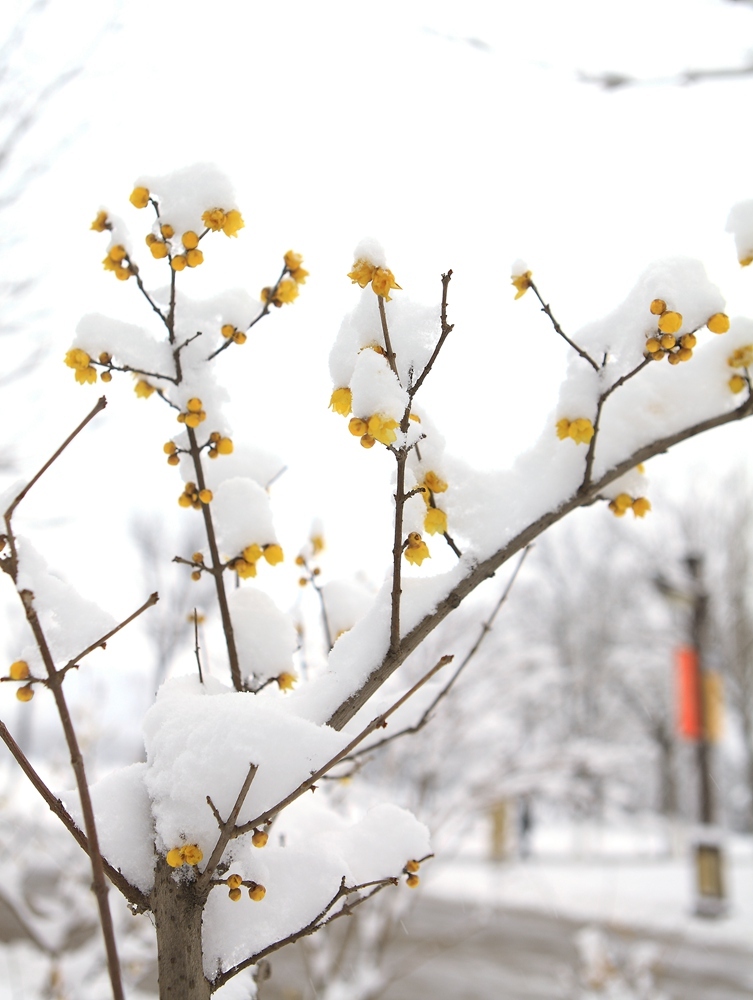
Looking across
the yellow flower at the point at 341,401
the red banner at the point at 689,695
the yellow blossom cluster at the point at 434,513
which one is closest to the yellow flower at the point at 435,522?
the yellow blossom cluster at the point at 434,513

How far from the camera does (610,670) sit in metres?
18.3

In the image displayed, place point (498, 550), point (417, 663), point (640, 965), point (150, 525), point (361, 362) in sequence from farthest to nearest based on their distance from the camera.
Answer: point (150, 525)
point (417, 663)
point (640, 965)
point (498, 550)
point (361, 362)

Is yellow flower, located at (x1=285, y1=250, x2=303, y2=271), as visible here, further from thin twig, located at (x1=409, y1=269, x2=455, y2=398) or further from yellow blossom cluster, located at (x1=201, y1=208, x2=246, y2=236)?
thin twig, located at (x1=409, y1=269, x2=455, y2=398)

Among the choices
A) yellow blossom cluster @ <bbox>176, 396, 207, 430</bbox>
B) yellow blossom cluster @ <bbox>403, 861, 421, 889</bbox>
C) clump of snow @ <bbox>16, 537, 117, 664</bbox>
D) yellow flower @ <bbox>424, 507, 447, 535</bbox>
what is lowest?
yellow blossom cluster @ <bbox>403, 861, 421, 889</bbox>

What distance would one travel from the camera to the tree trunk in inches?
32.3

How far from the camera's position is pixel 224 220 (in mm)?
1090

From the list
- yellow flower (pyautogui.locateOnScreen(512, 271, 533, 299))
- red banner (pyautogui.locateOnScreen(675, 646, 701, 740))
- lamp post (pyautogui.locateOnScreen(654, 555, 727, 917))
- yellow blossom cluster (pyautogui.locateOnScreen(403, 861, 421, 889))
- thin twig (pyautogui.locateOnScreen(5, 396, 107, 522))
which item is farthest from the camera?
red banner (pyautogui.locateOnScreen(675, 646, 701, 740))

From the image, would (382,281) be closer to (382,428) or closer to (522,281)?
(382,428)

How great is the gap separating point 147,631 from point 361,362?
1210cm

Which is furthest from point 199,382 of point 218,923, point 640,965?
point 640,965

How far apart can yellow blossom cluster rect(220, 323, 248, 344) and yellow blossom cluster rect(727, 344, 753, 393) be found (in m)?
0.76

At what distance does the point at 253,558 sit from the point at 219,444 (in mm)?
188

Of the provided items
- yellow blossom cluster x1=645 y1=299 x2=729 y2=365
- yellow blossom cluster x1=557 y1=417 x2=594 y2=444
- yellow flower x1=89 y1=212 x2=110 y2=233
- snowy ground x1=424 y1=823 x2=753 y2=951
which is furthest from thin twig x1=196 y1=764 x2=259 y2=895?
snowy ground x1=424 y1=823 x2=753 y2=951

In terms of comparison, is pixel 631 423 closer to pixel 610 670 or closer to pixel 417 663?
pixel 417 663
